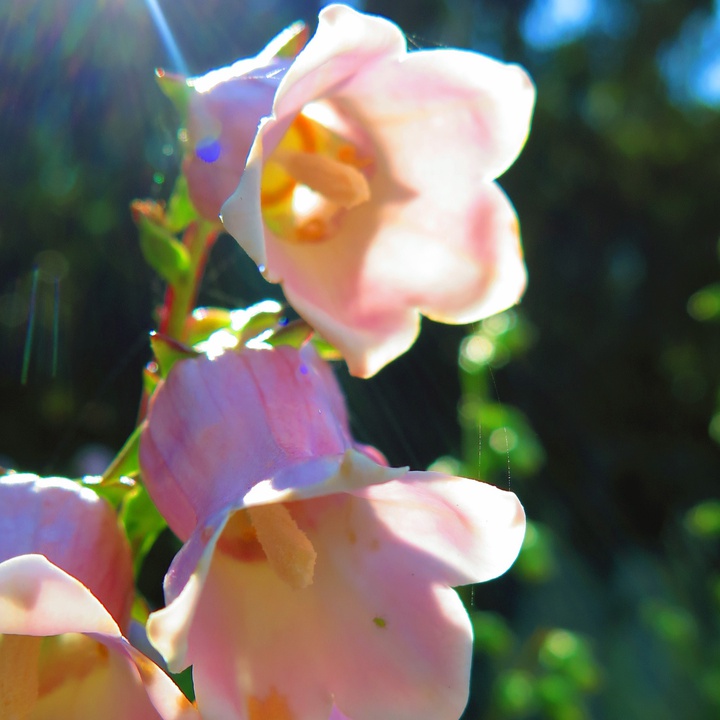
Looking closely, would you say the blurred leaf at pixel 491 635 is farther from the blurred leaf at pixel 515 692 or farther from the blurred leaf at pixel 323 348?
the blurred leaf at pixel 323 348

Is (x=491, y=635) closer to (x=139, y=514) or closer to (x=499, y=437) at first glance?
(x=499, y=437)

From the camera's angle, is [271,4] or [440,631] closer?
[440,631]

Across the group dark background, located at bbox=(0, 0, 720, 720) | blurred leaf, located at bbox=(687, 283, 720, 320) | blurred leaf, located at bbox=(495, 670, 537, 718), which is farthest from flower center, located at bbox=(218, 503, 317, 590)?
blurred leaf, located at bbox=(687, 283, 720, 320)

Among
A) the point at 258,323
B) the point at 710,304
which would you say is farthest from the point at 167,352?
the point at 710,304

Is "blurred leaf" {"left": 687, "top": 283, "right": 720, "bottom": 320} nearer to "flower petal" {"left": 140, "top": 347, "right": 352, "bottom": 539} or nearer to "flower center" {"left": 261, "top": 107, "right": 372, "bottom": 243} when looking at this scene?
"flower center" {"left": 261, "top": 107, "right": 372, "bottom": 243}

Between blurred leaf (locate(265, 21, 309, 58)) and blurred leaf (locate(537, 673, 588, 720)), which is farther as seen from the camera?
blurred leaf (locate(537, 673, 588, 720))

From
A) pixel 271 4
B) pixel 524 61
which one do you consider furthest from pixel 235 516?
pixel 524 61

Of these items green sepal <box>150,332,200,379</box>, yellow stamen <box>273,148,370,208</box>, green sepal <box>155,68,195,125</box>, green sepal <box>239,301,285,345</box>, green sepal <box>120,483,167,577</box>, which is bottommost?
green sepal <box>120,483,167,577</box>

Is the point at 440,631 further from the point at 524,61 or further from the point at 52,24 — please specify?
the point at 524,61
